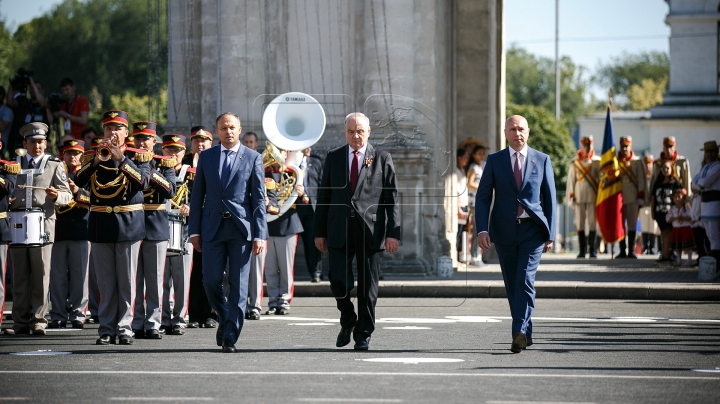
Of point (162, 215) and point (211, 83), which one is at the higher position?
point (211, 83)

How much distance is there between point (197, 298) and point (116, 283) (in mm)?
2102

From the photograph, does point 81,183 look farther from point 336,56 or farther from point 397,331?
point 336,56

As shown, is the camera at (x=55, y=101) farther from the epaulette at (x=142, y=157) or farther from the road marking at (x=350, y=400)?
the road marking at (x=350, y=400)

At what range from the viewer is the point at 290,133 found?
1797cm

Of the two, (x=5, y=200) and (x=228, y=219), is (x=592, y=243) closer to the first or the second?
(x=5, y=200)

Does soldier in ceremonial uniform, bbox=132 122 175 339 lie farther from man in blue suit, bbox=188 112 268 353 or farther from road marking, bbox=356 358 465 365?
road marking, bbox=356 358 465 365

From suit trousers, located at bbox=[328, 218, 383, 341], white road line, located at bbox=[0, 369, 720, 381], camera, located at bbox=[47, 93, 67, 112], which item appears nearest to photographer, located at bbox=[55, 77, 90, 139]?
camera, located at bbox=[47, 93, 67, 112]

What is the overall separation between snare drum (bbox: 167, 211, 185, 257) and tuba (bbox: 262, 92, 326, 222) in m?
2.61

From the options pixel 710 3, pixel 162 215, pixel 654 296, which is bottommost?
pixel 654 296

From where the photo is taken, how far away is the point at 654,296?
19141 millimetres

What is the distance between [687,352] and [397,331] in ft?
10.8

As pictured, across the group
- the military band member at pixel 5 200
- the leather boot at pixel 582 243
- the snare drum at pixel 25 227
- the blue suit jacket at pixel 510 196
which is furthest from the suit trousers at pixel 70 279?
the leather boot at pixel 582 243

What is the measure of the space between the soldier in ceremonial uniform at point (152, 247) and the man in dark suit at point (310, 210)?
4393mm

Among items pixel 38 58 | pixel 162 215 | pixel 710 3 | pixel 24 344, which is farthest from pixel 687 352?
pixel 38 58
